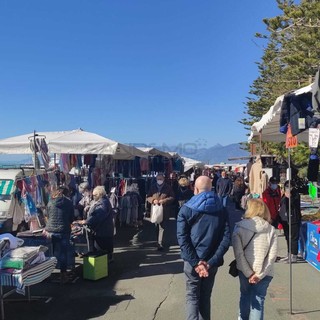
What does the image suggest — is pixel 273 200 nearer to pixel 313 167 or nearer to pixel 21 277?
pixel 313 167

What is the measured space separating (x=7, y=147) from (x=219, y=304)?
623cm

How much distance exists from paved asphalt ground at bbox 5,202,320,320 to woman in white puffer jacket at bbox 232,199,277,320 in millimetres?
983

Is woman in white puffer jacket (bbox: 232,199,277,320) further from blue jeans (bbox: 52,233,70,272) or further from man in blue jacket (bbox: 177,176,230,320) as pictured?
blue jeans (bbox: 52,233,70,272)

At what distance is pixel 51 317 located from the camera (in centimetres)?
509

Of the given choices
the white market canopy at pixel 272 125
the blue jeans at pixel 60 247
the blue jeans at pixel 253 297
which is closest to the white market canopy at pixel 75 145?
the blue jeans at pixel 60 247

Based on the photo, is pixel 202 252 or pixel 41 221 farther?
pixel 41 221

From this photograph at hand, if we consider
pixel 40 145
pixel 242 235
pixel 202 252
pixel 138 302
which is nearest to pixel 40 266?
pixel 138 302

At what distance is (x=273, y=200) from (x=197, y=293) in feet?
17.3

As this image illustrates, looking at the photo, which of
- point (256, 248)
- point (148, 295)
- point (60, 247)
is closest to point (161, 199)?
point (60, 247)

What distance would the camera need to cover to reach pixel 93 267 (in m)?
6.59

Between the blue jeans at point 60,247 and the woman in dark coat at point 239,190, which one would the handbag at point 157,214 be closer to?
the blue jeans at point 60,247

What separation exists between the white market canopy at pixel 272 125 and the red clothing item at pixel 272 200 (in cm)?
123

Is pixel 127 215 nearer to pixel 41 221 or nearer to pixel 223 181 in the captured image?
pixel 41 221

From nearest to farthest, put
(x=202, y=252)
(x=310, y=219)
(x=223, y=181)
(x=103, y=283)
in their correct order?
(x=202, y=252) → (x=103, y=283) → (x=310, y=219) → (x=223, y=181)
